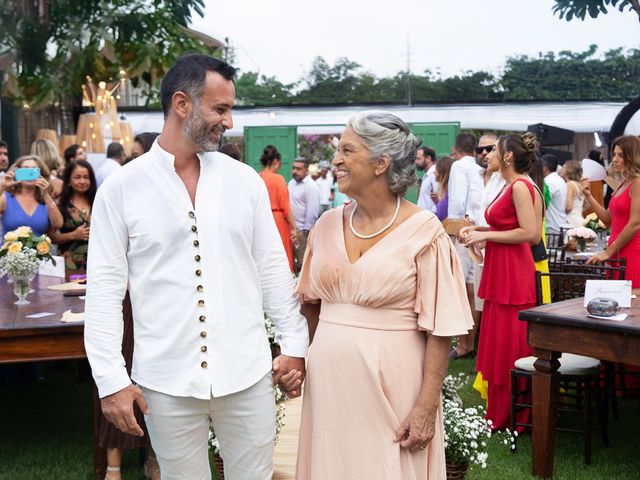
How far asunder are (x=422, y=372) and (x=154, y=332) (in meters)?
0.93

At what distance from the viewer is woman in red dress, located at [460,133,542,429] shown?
5.69 m

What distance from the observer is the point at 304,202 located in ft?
42.1

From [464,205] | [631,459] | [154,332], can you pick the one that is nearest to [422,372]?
[154,332]

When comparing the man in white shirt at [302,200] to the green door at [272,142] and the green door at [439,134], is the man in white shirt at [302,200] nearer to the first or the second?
the green door at [439,134]

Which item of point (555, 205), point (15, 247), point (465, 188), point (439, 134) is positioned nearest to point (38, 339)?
point (15, 247)

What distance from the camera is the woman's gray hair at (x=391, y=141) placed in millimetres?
2863

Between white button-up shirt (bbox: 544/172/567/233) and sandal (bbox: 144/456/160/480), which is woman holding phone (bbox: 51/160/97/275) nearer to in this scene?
sandal (bbox: 144/456/160/480)

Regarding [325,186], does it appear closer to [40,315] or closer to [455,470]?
[40,315]

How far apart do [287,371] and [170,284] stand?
51cm

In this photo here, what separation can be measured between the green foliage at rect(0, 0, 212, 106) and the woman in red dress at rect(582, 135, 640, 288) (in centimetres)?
940

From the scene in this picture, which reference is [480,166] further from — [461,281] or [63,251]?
[461,281]

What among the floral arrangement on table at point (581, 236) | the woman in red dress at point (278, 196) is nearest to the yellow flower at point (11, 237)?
the woman in red dress at point (278, 196)

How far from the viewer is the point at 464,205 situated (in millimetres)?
8789

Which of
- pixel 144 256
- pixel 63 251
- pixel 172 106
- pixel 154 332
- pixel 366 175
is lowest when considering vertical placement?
pixel 63 251
